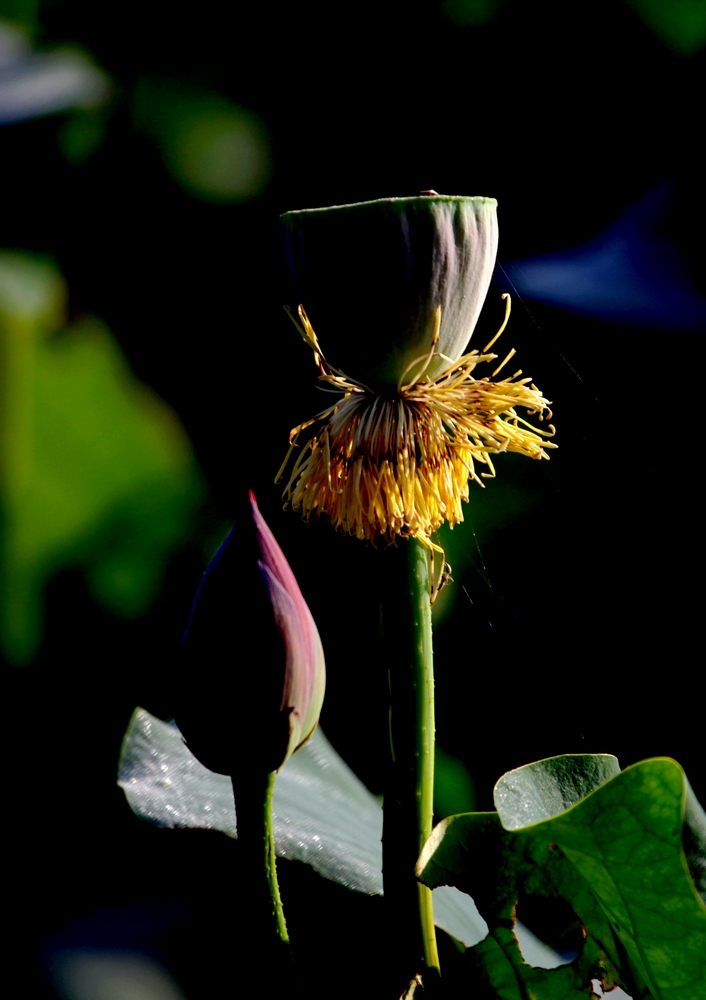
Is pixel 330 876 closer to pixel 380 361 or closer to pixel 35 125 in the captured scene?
pixel 380 361

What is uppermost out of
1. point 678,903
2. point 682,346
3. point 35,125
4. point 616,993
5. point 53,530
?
point 35,125

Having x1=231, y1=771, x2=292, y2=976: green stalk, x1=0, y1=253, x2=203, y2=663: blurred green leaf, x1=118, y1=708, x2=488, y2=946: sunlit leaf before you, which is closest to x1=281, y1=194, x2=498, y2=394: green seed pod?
x1=231, y1=771, x2=292, y2=976: green stalk

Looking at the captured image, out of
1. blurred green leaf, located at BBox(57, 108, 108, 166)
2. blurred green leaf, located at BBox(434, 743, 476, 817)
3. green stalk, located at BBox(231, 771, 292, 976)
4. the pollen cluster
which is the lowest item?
blurred green leaf, located at BBox(434, 743, 476, 817)

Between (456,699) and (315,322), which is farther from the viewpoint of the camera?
(456,699)

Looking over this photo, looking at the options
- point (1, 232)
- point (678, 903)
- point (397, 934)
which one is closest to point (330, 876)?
point (397, 934)

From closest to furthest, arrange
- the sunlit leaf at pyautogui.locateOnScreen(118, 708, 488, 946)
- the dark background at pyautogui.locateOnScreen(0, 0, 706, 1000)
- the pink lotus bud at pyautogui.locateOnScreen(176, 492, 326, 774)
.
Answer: the pink lotus bud at pyautogui.locateOnScreen(176, 492, 326, 774)
the sunlit leaf at pyautogui.locateOnScreen(118, 708, 488, 946)
the dark background at pyautogui.locateOnScreen(0, 0, 706, 1000)

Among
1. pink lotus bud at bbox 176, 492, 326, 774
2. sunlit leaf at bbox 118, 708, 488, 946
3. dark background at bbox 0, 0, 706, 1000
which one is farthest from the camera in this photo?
dark background at bbox 0, 0, 706, 1000

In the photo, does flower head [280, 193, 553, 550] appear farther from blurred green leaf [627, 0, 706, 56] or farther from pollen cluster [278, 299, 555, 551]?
blurred green leaf [627, 0, 706, 56]
